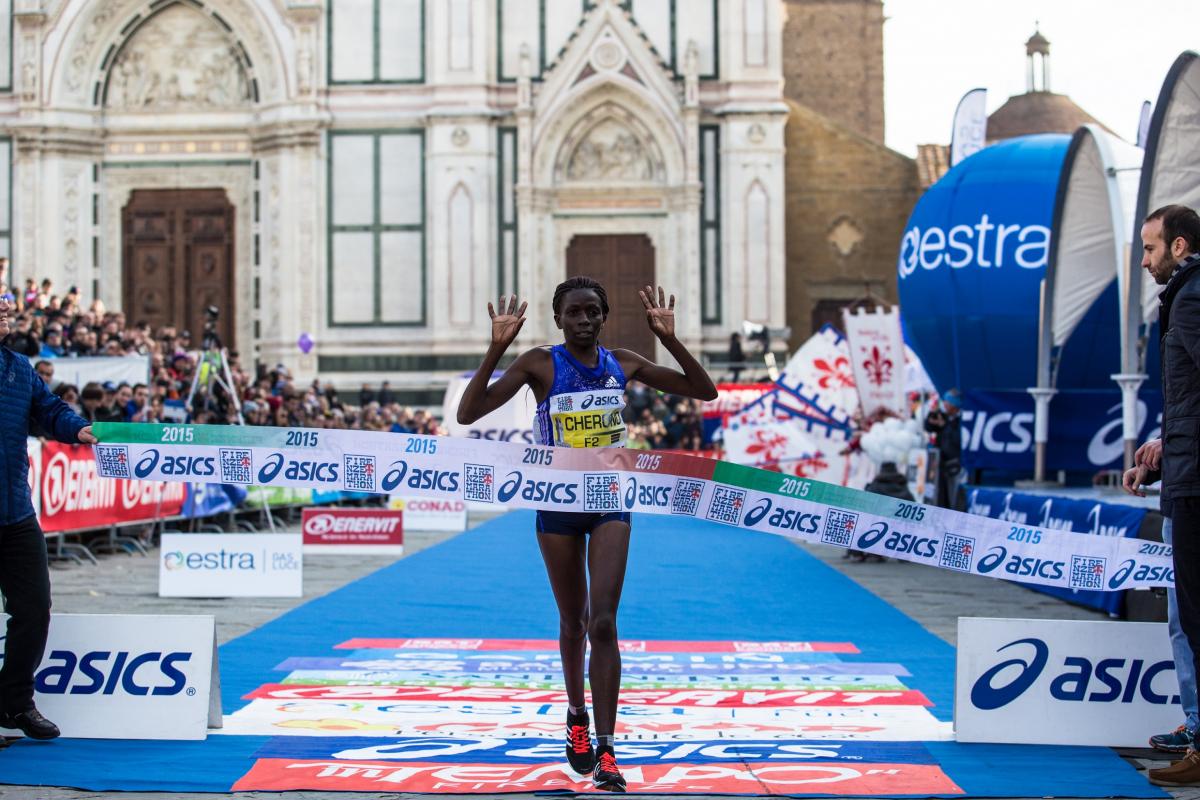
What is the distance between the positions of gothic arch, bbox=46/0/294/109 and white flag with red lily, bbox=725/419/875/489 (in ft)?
64.4

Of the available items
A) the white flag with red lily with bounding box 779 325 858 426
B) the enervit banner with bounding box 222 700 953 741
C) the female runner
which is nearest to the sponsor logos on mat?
the enervit banner with bounding box 222 700 953 741

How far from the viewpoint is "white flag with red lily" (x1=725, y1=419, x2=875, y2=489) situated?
2481 centimetres

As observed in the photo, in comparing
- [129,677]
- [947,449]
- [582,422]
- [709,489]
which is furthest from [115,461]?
[947,449]

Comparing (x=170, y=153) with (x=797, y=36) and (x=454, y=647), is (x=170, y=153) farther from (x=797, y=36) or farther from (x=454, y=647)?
(x=454, y=647)

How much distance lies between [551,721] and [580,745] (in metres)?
1.27

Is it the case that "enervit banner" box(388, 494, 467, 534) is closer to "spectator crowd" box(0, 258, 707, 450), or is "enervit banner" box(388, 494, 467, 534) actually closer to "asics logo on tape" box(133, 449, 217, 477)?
"spectator crowd" box(0, 258, 707, 450)

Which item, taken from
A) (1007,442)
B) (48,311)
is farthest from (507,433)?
(1007,442)

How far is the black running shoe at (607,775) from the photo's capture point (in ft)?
19.7

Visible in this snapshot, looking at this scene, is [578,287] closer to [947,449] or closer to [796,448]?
[947,449]

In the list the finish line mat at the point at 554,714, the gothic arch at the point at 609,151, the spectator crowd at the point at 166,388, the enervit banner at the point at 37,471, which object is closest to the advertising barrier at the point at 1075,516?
the finish line mat at the point at 554,714

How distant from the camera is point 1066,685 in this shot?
716 centimetres

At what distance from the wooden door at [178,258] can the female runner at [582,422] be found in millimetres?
35498

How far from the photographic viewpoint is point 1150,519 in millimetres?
11336

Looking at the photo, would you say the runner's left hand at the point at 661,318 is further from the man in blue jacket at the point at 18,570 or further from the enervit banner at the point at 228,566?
the enervit banner at the point at 228,566
